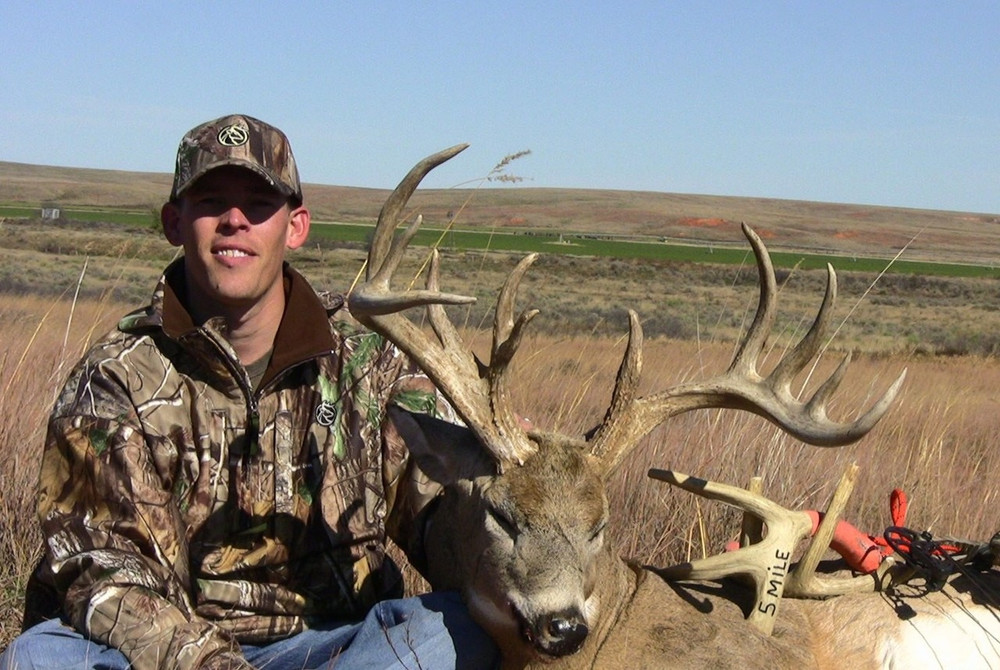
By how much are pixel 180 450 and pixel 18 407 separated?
265cm

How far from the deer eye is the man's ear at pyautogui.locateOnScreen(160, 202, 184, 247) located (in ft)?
4.62

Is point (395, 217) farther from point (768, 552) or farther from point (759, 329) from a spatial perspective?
point (768, 552)

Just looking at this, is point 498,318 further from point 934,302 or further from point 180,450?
point 934,302

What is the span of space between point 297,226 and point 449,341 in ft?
2.47

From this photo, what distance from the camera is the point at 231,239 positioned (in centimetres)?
415

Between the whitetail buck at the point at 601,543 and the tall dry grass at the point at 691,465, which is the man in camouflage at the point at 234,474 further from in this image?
the tall dry grass at the point at 691,465

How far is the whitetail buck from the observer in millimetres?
3832

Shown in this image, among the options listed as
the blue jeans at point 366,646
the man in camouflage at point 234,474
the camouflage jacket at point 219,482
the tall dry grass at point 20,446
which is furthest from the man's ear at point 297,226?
the tall dry grass at point 20,446

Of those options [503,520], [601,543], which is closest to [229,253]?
[503,520]

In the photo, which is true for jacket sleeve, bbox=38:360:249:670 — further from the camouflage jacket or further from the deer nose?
the deer nose

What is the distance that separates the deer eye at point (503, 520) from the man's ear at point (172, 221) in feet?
4.62

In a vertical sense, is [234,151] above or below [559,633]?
above

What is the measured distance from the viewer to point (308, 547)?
4195 mm

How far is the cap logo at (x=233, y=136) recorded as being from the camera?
4.14m
